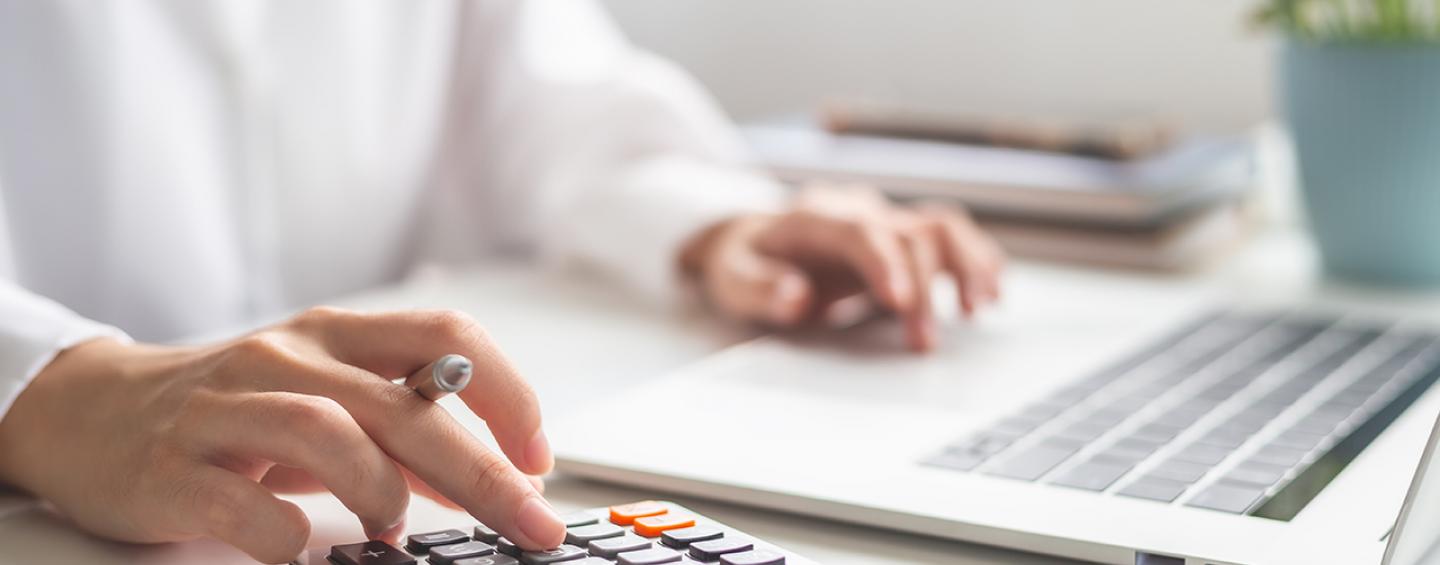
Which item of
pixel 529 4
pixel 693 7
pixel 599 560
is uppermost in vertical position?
pixel 693 7

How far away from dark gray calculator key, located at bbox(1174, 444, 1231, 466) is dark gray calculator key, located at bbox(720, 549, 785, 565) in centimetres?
19

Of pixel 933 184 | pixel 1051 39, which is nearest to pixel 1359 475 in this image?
pixel 933 184

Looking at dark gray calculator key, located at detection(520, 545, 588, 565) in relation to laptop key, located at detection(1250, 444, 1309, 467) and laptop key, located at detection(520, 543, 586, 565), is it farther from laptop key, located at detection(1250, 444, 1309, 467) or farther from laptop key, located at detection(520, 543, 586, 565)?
laptop key, located at detection(1250, 444, 1309, 467)

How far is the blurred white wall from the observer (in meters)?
1.35

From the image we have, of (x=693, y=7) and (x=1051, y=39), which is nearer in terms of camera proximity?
(x=1051, y=39)

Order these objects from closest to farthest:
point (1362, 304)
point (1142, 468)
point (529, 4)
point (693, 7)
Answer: point (1142, 468), point (1362, 304), point (529, 4), point (693, 7)

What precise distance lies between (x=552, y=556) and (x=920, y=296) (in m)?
0.39

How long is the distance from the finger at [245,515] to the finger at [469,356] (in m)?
0.06

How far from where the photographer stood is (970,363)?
0.71 metres

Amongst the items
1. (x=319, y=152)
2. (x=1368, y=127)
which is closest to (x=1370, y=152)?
(x=1368, y=127)

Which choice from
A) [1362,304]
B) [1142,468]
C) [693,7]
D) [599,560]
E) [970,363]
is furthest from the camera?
[693,7]

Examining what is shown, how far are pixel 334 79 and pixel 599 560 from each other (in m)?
0.58

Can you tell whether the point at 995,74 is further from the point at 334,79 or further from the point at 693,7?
the point at 334,79

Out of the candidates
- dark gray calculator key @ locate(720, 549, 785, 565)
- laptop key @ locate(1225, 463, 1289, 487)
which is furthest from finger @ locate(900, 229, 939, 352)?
dark gray calculator key @ locate(720, 549, 785, 565)
